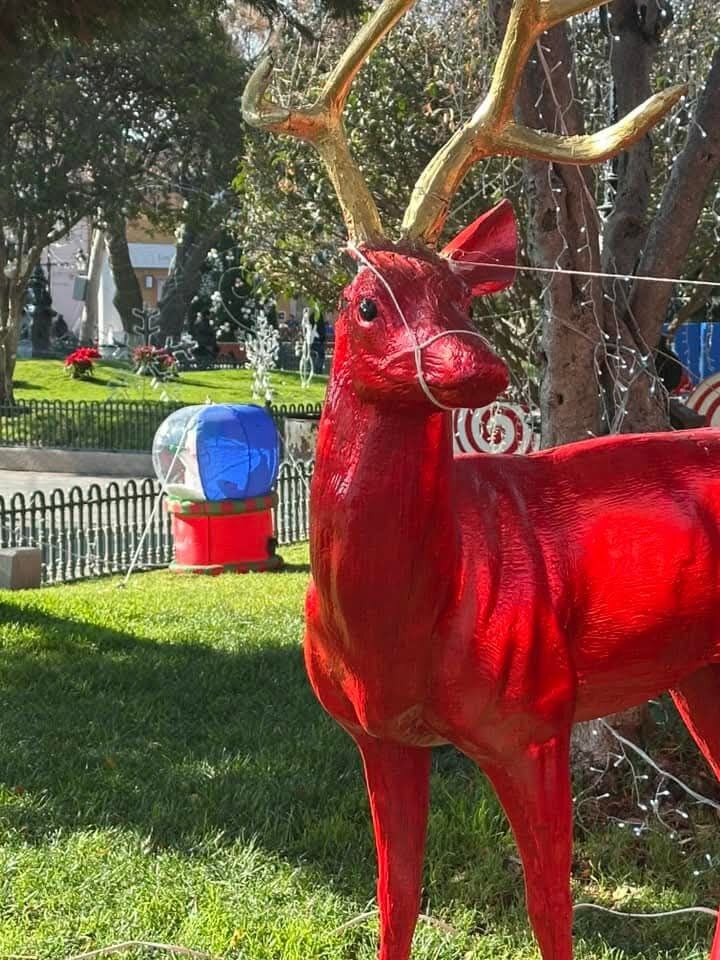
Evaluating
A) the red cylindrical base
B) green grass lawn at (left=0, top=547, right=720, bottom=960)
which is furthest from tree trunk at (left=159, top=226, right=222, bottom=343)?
green grass lawn at (left=0, top=547, right=720, bottom=960)

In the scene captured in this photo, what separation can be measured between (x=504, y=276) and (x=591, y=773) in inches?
107

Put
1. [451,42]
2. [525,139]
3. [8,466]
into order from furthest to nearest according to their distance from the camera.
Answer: [8,466], [451,42], [525,139]

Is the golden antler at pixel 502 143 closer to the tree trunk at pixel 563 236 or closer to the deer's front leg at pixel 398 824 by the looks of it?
the deer's front leg at pixel 398 824

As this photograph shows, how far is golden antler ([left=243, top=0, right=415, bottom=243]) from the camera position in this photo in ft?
7.61

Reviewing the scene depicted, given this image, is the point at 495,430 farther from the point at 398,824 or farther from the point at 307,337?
the point at 307,337

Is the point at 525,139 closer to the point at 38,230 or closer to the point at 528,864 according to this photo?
the point at 528,864

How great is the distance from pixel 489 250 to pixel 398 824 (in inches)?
52.9

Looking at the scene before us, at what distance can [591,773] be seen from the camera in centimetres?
444

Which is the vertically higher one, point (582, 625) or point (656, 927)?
point (582, 625)

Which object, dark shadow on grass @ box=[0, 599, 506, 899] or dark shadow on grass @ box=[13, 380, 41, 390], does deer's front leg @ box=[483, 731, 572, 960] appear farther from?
dark shadow on grass @ box=[13, 380, 41, 390]

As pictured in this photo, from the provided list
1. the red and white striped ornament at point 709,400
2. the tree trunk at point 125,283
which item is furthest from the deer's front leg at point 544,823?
the tree trunk at point 125,283

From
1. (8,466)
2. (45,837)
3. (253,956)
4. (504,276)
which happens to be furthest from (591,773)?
(8,466)

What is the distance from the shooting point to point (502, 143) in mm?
2303

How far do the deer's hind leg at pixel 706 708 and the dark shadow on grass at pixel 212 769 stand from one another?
101cm
